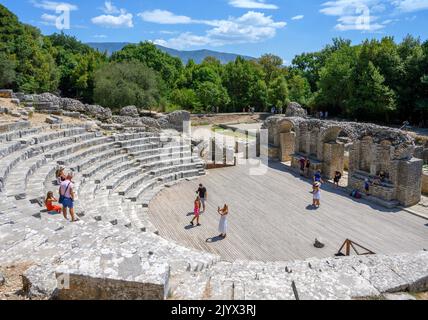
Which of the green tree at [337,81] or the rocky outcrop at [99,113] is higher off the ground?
Result: the green tree at [337,81]

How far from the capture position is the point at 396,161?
14703mm

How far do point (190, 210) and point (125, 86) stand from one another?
69.4ft

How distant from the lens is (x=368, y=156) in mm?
16219

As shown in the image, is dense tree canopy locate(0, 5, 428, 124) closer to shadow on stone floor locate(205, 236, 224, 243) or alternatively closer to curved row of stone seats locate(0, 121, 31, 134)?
curved row of stone seats locate(0, 121, 31, 134)

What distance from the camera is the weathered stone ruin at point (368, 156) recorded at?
1451cm

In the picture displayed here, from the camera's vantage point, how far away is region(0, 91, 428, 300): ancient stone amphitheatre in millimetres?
4758

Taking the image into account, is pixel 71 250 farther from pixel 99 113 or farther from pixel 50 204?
pixel 99 113

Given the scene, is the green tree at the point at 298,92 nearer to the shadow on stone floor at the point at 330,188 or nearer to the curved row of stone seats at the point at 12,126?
the shadow on stone floor at the point at 330,188

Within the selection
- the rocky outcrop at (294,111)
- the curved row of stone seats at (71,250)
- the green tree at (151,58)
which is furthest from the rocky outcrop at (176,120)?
the green tree at (151,58)

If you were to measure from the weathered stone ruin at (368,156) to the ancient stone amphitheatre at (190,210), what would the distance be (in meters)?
0.06

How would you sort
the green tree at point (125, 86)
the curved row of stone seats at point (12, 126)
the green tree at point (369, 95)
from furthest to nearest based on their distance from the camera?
1. the green tree at point (125, 86)
2. the green tree at point (369, 95)
3. the curved row of stone seats at point (12, 126)

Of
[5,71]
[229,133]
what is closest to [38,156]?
[5,71]
